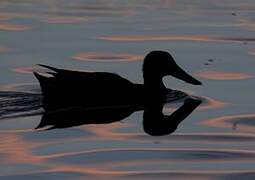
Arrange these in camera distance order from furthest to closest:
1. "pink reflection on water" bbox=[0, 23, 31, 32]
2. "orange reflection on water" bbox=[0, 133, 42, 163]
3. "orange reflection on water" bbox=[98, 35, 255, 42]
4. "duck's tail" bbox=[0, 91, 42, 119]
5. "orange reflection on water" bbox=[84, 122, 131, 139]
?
"pink reflection on water" bbox=[0, 23, 31, 32] → "orange reflection on water" bbox=[98, 35, 255, 42] → "duck's tail" bbox=[0, 91, 42, 119] → "orange reflection on water" bbox=[84, 122, 131, 139] → "orange reflection on water" bbox=[0, 133, 42, 163]

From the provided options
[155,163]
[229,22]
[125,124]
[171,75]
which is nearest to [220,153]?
[155,163]

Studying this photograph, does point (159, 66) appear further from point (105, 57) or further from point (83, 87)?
point (105, 57)

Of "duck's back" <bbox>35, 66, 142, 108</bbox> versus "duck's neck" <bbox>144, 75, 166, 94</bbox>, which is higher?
"duck's back" <bbox>35, 66, 142, 108</bbox>

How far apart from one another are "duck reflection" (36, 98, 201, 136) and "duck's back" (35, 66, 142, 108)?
0.28 meters

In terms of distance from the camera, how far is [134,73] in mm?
16000

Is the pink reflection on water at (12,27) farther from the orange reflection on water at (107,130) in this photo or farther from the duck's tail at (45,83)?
the orange reflection on water at (107,130)

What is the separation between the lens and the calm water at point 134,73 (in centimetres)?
995

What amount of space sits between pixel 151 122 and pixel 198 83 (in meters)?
2.21

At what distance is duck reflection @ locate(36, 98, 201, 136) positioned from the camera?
12055mm

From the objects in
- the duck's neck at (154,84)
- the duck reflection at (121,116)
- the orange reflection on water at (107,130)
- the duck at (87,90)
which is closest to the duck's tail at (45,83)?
the duck at (87,90)

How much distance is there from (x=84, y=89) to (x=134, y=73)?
Result: 98.5 inches

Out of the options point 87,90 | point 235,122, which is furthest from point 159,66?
point 235,122

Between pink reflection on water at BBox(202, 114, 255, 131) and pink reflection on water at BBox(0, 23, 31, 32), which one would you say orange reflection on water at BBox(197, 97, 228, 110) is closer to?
pink reflection on water at BBox(202, 114, 255, 131)

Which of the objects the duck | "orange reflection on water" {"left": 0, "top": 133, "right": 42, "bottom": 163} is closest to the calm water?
"orange reflection on water" {"left": 0, "top": 133, "right": 42, "bottom": 163}
